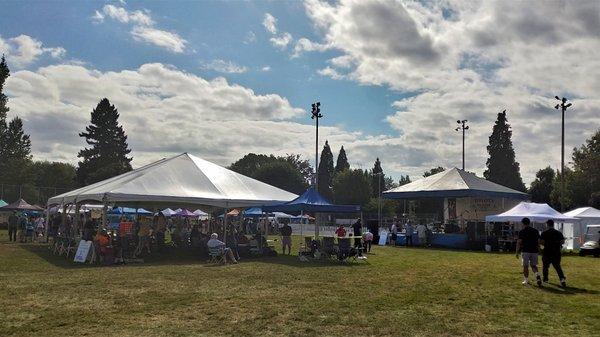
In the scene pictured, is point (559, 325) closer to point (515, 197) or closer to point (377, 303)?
point (377, 303)

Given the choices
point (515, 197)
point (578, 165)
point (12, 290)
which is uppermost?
point (578, 165)

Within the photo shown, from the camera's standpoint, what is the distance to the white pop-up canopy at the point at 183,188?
18.0m

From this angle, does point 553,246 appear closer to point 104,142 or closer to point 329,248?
point 329,248

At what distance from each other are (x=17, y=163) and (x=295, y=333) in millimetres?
70816

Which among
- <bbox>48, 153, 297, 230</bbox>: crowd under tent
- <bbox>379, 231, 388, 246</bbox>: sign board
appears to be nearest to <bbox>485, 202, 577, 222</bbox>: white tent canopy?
<bbox>379, 231, 388, 246</bbox>: sign board

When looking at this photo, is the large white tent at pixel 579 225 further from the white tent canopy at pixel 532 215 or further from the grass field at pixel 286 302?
the grass field at pixel 286 302

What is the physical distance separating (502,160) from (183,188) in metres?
51.1

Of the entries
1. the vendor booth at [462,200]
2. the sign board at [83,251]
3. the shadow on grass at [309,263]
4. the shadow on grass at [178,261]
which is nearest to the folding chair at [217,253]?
the shadow on grass at [178,261]

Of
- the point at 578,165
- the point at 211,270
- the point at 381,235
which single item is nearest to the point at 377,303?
the point at 211,270

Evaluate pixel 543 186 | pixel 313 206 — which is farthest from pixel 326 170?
pixel 313 206

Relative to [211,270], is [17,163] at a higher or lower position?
higher

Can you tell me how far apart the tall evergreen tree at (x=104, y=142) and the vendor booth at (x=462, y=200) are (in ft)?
161

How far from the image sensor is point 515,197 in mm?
29891

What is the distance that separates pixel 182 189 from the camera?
1934 cm
